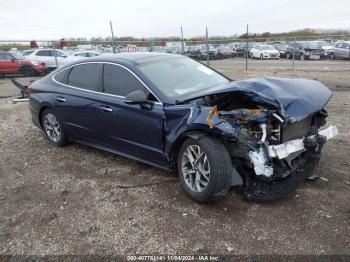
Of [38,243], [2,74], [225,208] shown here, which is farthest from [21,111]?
[2,74]

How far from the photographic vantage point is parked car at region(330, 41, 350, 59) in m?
24.7

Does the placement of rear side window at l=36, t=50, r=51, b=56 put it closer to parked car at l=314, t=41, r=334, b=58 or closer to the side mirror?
the side mirror

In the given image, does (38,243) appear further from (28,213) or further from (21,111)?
(21,111)

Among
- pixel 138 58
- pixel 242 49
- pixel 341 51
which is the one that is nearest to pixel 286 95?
pixel 138 58

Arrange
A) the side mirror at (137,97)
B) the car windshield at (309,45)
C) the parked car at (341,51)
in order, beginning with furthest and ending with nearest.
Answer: the car windshield at (309,45) < the parked car at (341,51) < the side mirror at (137,97)

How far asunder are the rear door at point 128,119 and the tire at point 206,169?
0.41 m

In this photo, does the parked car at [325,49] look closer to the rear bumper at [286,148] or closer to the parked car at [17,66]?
the parked car at [17,66]

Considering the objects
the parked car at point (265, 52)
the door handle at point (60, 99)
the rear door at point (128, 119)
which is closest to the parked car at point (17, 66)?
the door handle at point (60, 99)

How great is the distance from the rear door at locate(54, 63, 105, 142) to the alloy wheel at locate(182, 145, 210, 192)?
1.63 meters

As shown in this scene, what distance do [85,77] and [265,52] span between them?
2612 cm

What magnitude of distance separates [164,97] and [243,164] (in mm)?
1223

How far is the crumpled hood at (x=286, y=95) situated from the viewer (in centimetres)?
331

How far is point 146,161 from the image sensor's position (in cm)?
435

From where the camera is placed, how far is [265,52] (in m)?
28.9
